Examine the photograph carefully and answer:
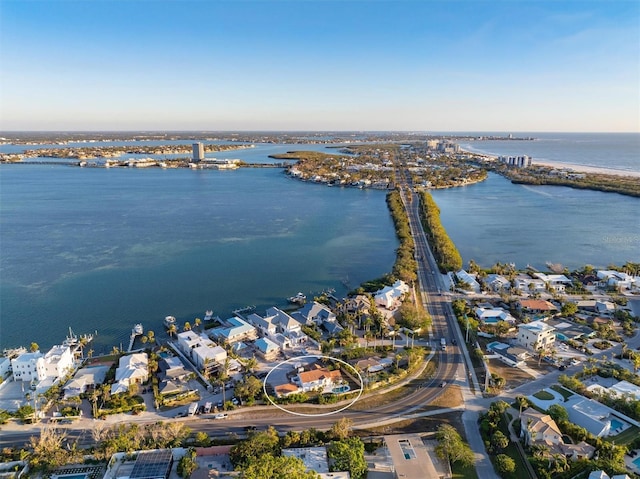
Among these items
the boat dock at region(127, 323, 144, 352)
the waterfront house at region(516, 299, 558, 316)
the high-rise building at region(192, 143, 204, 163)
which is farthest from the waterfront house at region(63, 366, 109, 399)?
the high-rise building at region(192, 143, 204, 163)

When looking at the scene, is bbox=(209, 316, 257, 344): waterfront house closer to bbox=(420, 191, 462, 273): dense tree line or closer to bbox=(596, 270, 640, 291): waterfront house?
bbox=(420, 191, 462, 273): dense tree line

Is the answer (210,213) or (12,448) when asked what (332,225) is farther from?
(12,448)

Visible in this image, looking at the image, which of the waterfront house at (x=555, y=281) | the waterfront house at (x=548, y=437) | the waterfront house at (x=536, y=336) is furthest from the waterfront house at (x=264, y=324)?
the waterfront house at (x=555, y=281)

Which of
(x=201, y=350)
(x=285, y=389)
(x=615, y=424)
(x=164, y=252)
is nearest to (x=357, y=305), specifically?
(x=285, y=389)

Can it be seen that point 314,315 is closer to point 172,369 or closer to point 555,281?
point 172,369

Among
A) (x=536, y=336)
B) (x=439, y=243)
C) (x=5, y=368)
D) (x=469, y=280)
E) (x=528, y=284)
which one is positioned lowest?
(x=5, y=368)

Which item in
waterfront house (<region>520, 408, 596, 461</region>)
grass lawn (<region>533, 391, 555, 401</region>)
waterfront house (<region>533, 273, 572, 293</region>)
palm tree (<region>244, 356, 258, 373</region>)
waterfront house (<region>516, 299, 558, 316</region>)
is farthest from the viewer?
waterfront house (<region>533, 273, 572, 293</region>)

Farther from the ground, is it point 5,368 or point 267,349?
point 267,349
